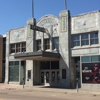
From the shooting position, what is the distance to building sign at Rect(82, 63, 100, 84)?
27.2m

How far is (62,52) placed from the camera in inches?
1204

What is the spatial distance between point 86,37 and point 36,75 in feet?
33.3

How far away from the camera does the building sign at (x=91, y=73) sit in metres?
27.2

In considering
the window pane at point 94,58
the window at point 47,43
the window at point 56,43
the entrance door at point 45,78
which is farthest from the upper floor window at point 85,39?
the entrance door at point 45,78

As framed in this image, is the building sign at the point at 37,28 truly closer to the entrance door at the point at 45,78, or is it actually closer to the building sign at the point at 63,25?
the building sign at the point at 63,25

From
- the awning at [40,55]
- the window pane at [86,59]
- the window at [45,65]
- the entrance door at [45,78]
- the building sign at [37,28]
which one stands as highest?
the building sign at [37,28]

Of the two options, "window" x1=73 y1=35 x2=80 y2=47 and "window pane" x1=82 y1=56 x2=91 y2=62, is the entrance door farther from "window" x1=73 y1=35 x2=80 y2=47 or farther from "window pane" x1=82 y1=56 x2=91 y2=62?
"window pane" x1=82 y1=56 x2=91 y2=62

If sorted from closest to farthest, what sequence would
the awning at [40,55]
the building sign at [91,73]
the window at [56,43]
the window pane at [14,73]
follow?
the building sign at [91,73]
the awning at [40,55]
the window at [56,43]
the window pane at [14,73]

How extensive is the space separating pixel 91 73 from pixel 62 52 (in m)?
5.08

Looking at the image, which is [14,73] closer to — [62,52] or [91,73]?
[62,52]

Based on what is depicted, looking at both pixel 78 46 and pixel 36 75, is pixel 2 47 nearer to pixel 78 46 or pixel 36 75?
pixel 36 75

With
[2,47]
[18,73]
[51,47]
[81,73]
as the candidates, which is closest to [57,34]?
[51,47]

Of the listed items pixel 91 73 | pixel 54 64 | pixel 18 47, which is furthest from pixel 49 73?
pixel 91 73

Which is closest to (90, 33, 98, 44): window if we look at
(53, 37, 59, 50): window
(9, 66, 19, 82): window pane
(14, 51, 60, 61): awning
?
(14, 51, 60, 61): awning
